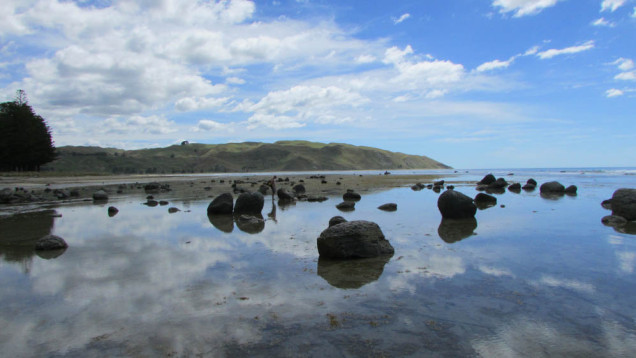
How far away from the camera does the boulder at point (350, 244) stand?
862 centimetres

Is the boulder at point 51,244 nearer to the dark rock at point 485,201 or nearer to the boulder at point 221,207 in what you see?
the boulder at point 221,207

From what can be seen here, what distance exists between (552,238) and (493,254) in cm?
314

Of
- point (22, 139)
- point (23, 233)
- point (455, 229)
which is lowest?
point (23, 233)

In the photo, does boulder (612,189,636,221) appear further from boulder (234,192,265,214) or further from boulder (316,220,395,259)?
boulder (234,192,265,214)

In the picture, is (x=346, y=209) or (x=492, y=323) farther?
(x=346, y=209)

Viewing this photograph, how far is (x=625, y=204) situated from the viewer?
46.3ft

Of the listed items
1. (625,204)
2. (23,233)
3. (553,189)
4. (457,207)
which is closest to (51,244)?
(23,233)

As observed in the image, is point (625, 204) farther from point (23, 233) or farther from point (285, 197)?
point (23, 233)

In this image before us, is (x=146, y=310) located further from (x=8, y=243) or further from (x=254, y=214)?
(x=254, y=214)

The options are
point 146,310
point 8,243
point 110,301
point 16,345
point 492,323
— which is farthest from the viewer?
point 8,243

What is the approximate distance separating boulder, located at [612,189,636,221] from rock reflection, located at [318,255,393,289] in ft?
37.9

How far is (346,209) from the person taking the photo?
1812 centimetres

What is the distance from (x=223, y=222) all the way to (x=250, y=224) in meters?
1.28

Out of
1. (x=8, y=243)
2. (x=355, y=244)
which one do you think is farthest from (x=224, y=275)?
(x=8, y=243)
